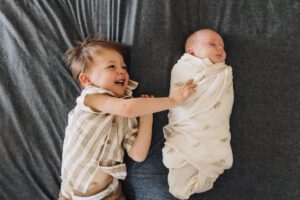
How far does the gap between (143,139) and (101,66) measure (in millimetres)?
307

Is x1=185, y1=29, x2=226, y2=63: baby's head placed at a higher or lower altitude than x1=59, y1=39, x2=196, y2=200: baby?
higher

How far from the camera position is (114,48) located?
1.29m

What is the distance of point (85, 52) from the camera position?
1.28 meters

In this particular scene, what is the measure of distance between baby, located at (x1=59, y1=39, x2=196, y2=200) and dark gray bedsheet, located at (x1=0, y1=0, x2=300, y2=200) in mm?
85

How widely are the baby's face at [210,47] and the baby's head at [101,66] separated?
0.95ft

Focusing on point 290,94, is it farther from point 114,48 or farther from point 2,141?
point 2,141

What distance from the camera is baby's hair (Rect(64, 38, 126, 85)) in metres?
1.26

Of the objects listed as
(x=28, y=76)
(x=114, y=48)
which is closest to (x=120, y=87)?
(x=114, y=48)

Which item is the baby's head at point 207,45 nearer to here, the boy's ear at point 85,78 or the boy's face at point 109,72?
the boy's face at point 109,72

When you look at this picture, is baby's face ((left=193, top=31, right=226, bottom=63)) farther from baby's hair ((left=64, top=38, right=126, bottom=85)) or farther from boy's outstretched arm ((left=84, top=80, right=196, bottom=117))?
baby's hair ((left=64, top=38, right=126, bottom=85))

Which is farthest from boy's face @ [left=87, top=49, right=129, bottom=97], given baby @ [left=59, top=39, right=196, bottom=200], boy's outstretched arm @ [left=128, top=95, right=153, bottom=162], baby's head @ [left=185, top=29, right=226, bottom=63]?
baby's head @ [left=185, top=29, right=226, bottom=63]

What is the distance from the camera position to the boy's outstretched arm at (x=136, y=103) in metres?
1.15

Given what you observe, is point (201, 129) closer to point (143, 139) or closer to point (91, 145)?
point (143, 139)

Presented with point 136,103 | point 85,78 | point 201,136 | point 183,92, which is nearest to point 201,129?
point 201,136
